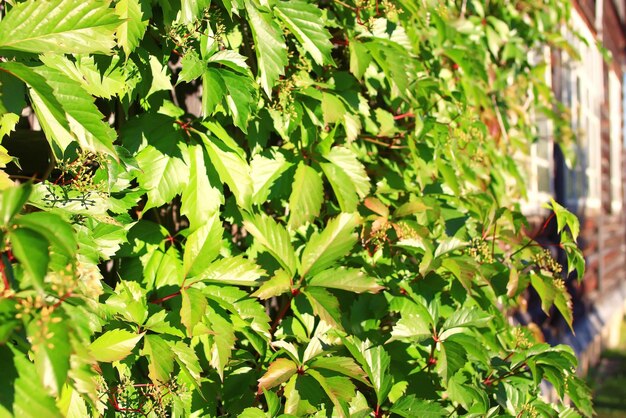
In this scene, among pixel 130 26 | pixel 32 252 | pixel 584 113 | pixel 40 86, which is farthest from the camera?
pixel 584 113

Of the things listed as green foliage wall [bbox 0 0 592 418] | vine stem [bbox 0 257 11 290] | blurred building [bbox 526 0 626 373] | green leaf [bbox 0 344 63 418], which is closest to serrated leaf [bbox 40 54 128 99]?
green foliage wall [bbox 0 0 592 418]

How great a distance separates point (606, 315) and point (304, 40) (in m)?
9.22

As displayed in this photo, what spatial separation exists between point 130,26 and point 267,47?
1.11 feet

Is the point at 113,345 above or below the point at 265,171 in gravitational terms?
below

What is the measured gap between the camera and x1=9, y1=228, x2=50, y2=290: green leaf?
→ 843 mm

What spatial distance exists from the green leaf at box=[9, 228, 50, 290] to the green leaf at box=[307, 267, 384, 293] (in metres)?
0.85

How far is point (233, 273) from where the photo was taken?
158 centimetres

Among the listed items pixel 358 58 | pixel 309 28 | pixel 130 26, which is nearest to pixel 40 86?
pixel 130 26

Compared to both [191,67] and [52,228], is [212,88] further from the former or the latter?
[52,228]

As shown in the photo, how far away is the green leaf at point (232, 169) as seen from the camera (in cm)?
161

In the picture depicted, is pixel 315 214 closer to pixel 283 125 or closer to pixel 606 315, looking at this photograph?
pixel 283 125

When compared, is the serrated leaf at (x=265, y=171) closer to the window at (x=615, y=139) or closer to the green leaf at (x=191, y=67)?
the green leaf at (x=191, y=67)

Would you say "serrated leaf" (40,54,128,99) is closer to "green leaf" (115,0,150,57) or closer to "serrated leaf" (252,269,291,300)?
"green leaf" (115,0,150,57)

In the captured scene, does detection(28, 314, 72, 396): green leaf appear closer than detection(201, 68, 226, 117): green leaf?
Yes
